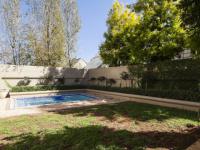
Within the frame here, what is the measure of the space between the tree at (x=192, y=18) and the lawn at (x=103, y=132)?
281cm

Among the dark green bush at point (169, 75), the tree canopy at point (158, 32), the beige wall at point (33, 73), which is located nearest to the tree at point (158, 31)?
the tree canopy at point (158, 32)

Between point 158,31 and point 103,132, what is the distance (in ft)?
31.4

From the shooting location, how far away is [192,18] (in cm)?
505

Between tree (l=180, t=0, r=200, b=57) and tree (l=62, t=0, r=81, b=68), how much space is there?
19.5 metres

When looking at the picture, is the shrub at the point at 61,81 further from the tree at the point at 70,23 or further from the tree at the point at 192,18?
the tree at the point at 192,18

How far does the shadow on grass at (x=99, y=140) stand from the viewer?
4.52 metres

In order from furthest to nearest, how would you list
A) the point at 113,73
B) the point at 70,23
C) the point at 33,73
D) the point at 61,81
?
the point at 70,23, the point at 61,81, the point at 33,73, the point at 113,73

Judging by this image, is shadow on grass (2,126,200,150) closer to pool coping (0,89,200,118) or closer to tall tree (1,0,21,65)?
pool coping (0,89,200,118)

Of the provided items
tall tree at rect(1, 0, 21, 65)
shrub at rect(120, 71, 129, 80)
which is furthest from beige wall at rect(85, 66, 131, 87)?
tall tree at rect(1, 0, 21, 65)

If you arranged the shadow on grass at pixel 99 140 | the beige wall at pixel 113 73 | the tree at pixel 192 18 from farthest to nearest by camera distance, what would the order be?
the beige wall at pixel 113 73
the tree at pixel 192 18
the shadow on grass at pixel 99 140

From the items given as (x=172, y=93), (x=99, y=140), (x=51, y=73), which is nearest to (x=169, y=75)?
(x=172, y=93)

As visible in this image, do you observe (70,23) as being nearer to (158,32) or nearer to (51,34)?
(51,34)

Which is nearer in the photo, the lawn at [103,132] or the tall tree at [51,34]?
the lawn at [103,132]

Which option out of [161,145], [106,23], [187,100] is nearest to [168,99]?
[187,100]
